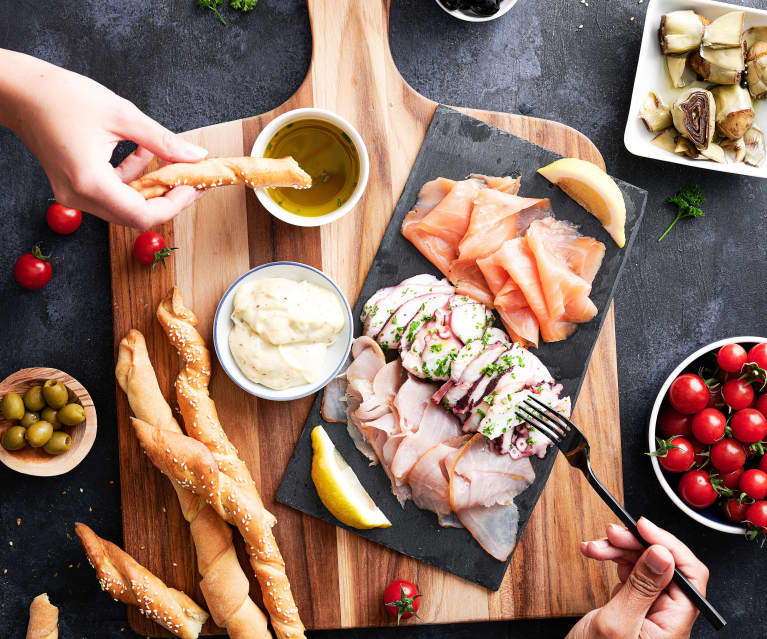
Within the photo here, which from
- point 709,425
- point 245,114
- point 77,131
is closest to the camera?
point 77,131

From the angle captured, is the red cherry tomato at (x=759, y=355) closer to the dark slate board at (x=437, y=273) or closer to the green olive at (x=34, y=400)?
the dark slate board at (x=437, y=273)

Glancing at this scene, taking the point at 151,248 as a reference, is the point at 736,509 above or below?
below

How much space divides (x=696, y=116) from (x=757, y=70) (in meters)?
0.35

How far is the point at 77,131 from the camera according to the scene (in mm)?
2195

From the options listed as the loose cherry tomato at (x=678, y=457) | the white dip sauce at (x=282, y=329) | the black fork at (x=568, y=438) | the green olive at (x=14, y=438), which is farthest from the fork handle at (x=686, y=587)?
the green olive at (x=14, y=438)

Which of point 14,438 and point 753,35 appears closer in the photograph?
point 14,438

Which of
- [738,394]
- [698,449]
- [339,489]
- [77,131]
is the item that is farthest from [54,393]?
[738,394]

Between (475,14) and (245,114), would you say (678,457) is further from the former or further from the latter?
(245,114)

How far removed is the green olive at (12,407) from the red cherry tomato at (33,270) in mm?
535

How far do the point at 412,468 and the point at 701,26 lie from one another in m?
2.34

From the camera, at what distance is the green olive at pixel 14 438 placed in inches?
106

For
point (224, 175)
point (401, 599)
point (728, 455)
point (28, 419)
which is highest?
point (224, 175)

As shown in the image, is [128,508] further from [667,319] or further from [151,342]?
[667,319]

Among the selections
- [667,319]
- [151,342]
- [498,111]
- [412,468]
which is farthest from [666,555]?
[151,342]
